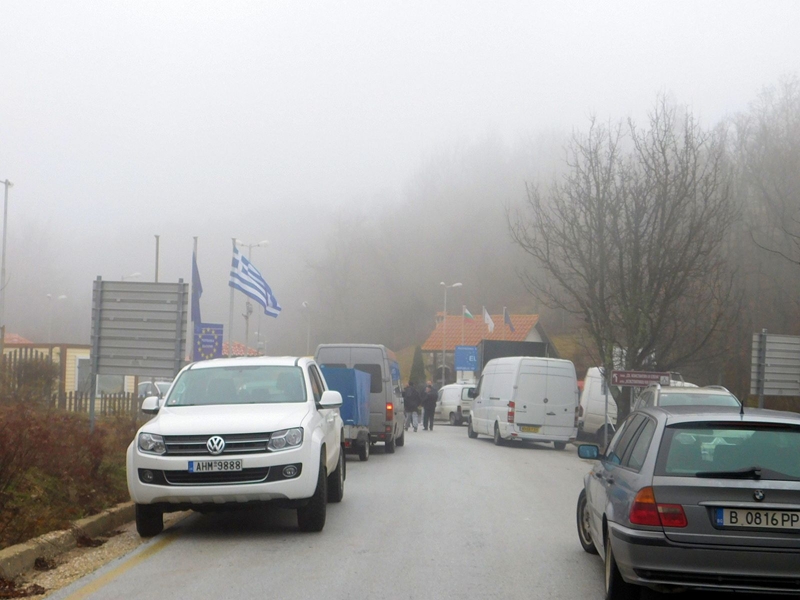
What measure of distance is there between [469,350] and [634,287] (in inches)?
1188

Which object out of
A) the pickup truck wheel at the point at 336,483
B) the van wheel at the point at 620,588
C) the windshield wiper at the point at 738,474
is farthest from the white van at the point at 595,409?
the windshield wiper at the point at 738,474

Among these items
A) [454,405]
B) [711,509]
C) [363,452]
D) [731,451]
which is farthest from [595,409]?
[711,509]

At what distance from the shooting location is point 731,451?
5758 millimetres

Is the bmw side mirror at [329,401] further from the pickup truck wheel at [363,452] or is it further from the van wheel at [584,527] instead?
the pickup truck wheel at [363,452]

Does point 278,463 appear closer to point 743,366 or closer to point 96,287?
point 96,287

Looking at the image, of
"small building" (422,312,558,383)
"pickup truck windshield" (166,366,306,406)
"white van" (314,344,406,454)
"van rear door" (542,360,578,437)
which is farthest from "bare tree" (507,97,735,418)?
"small building" (422,312,558,383)

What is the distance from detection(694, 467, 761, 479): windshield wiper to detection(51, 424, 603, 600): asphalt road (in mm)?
1595

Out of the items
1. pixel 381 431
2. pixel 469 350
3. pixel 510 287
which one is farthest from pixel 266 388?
pixel 510 287

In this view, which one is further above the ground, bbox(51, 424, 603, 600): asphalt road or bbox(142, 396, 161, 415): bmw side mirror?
bbox(142, 396, 161, 415): bmw side mirror

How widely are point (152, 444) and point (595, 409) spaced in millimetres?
22753

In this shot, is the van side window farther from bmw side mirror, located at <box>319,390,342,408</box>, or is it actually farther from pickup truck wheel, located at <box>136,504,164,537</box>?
pickup truck wheel, located at <box>136,504,164,537</box>

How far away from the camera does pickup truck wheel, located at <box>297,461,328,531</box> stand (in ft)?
29.4

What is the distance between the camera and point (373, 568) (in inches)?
293

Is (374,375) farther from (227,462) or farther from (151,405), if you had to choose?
(227,462)
